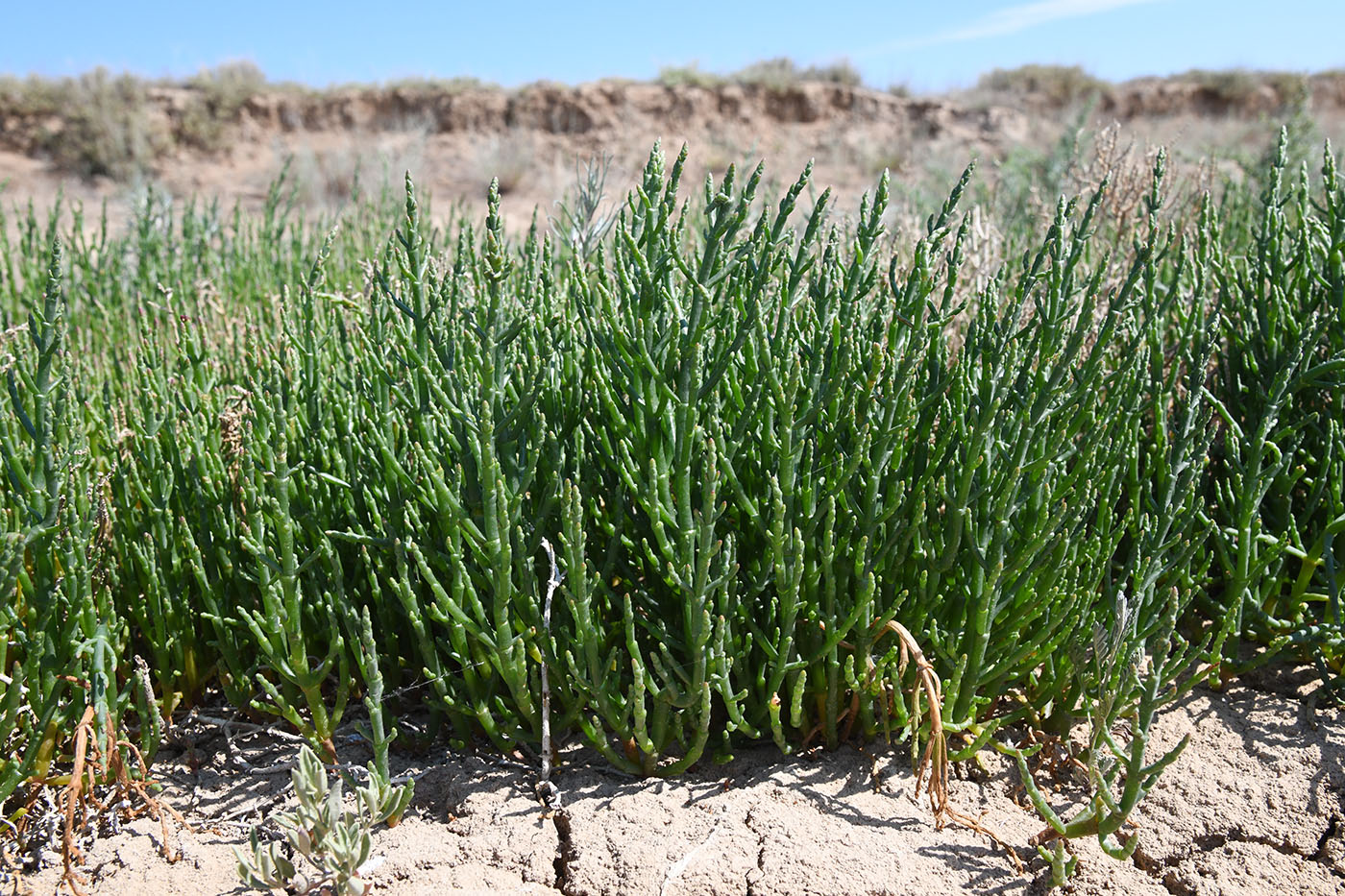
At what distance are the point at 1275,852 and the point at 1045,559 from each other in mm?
Result: 712

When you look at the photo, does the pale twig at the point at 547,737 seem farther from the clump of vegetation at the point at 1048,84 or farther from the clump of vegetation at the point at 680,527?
the clump of vegetation at the point at 1048,84

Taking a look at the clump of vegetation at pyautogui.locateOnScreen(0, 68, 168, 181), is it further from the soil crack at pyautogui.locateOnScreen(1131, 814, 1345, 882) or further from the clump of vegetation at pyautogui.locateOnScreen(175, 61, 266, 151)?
the soil crack at pyautogui.locateOnScreen(1131, 814, 1345, 882)

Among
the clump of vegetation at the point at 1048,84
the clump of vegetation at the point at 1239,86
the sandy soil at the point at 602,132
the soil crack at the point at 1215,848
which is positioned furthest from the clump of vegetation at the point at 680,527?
the clump of vegetation at the point at 1239,86

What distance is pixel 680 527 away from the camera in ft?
5.90

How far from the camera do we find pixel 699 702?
191 cm

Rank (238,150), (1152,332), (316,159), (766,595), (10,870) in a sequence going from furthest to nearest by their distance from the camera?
(238,150), (316,159), (1152,332), (766,595), (10,870)

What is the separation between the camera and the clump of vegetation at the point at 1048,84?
64.5 ft

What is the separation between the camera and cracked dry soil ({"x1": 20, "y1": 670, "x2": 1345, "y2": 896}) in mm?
1796

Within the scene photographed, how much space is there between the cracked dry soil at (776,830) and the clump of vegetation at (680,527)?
75 mm

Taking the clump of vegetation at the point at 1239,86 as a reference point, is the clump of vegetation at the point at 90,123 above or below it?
below

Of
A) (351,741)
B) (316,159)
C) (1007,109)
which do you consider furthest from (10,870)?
(1007,109)

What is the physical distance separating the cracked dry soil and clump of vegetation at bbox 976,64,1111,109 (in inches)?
763

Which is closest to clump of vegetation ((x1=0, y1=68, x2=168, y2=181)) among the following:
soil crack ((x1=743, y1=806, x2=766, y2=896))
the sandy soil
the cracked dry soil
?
the sandy soil

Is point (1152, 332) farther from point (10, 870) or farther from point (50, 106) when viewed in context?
point (50, 106)
